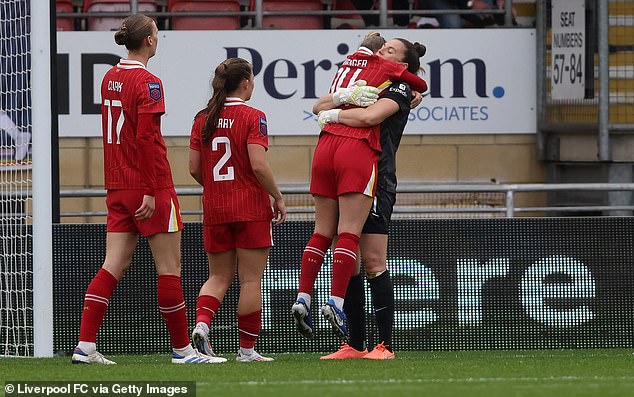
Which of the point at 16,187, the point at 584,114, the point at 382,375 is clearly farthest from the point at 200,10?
the point at 382,375

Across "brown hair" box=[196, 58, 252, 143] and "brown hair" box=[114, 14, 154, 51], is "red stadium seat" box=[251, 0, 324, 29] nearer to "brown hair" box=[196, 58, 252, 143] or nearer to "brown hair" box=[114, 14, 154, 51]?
"brown hair" box=[196, 58, 252, 143]

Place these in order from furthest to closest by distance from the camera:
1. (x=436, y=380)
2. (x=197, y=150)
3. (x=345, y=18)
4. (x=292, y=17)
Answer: (x=345, y=18)
(x=292, y=17)
(x=197, y=150)
(x=436, y=380)

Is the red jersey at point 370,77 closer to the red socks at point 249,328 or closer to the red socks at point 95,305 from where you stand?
the red socks at point 249,328

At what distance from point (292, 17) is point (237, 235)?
21.4ft

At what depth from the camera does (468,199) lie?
42.3 feet

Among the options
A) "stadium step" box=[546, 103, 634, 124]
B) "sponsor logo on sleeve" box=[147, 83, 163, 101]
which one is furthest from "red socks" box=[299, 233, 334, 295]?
"stadium step" box=[546, 103, 634, 124]

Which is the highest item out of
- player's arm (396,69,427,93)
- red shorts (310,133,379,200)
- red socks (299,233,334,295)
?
player's arm (396,69,427,93)

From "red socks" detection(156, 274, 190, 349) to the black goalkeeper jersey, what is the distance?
1.23 meters

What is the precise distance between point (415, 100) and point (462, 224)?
135 cm

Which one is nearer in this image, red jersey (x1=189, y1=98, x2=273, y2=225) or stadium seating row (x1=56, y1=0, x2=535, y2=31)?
red jersey (x1=189, y1=98, x2=273, y2=225)

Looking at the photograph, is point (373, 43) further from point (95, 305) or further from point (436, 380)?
point (436, 380)

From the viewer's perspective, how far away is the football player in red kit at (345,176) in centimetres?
721

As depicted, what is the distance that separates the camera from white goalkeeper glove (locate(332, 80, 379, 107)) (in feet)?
24.1

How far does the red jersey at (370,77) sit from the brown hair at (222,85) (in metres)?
0.54
